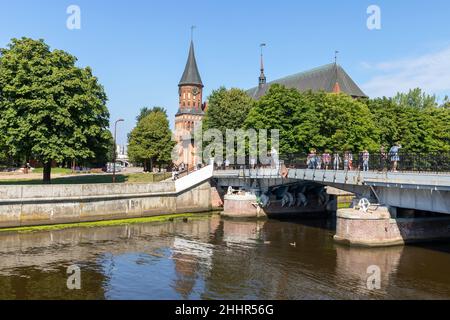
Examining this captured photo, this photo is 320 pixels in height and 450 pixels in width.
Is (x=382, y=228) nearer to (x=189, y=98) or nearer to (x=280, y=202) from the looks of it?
(x=280, y=202)

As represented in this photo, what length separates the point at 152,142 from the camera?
250ft

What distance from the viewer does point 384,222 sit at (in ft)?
91.4

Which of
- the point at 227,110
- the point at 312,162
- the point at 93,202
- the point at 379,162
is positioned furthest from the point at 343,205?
the point at 93,202

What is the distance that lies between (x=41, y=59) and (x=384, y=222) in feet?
119

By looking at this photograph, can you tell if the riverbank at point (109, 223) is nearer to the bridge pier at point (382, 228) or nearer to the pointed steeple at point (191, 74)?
the bridge pier at point (382, 228)

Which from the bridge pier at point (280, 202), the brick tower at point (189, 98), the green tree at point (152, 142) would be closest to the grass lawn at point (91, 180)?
the bridge pier at point (280, 202)

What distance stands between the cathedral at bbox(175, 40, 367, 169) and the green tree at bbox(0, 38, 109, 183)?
32.6 m

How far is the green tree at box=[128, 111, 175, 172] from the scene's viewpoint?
75250 mm

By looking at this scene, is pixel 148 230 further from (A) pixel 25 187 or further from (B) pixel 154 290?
(B) pixel 154 290

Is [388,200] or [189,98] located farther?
[189,98]

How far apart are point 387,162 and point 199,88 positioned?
88859 mm

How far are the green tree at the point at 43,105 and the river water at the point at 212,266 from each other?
11062 mm

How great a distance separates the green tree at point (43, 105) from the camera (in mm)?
40219

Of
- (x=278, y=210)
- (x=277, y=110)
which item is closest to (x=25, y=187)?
(x=278, y=210)
